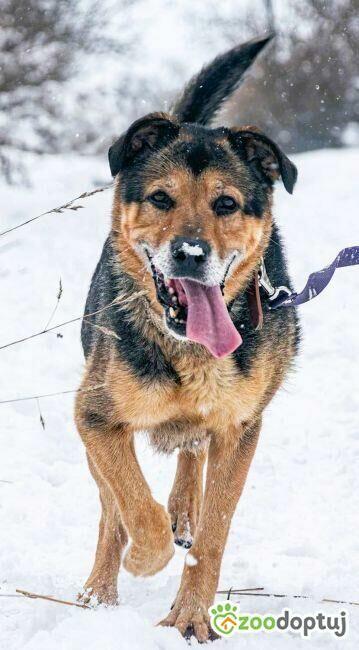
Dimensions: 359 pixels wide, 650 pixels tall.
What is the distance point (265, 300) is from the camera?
4328 millimetres

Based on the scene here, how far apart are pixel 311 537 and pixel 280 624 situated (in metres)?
1.48

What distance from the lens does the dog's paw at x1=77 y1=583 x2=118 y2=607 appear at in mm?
4117

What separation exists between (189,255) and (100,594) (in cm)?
179

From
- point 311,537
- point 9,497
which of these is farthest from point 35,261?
point 311,537

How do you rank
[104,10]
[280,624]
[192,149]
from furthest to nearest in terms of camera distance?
[104,10], [192,149], [280,624]

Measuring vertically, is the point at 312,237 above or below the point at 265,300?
below

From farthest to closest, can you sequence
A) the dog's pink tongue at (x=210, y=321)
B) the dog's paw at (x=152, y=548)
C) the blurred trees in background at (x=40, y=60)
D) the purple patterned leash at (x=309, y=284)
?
1. the blurred trees in background at (x=40, y=60)
2. the purple patterned leash at (x=309, y=284)
3. the dog's paw at (x=152, y=548)
4. the dog's pink tongue at (x=210, y=321)

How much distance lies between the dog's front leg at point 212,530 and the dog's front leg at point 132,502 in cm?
16

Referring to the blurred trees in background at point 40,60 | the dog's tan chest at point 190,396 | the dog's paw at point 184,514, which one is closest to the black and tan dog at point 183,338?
the dog's tan chest at point 190,396

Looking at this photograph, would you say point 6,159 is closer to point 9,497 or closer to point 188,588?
point 9,497

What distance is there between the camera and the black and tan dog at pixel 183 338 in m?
3.87

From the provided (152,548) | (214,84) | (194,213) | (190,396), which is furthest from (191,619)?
(214,84)

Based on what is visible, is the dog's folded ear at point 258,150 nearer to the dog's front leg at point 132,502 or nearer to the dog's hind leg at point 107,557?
the dog's front leg at point 132,502

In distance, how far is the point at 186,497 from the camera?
17.1ft
